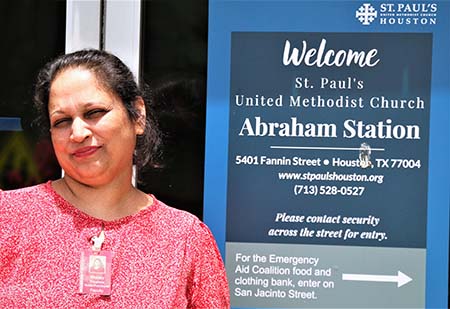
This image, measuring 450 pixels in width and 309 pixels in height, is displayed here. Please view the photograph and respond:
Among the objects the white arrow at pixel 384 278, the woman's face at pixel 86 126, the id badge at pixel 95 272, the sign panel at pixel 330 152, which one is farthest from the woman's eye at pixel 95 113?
the white arrow at pixel 384 278

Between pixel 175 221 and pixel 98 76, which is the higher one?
pixel 98 76

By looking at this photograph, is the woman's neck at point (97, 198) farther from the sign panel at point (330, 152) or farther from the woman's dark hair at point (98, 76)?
the sign panel at point (330, 152)

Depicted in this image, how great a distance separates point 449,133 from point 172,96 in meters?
0.96

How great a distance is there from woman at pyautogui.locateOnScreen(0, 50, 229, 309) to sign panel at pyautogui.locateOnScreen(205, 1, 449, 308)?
0.58m

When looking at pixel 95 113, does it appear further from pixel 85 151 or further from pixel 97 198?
pixel 97 198

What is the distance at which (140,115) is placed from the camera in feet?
7.04

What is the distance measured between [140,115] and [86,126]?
0.19 metres

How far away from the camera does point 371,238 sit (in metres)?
2.66

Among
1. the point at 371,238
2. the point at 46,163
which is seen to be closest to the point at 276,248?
the point at 371,238

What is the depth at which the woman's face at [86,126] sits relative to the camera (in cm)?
201

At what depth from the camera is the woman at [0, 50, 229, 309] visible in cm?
198

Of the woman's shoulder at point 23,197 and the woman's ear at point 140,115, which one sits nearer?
the woman's shoulder at point 23,197

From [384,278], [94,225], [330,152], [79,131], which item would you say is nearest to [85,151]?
[79,131]

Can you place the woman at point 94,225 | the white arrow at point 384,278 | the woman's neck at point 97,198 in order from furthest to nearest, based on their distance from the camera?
the white arrow at point 384,278, the woman's neck at point 97,198, the woman at point 94,225
